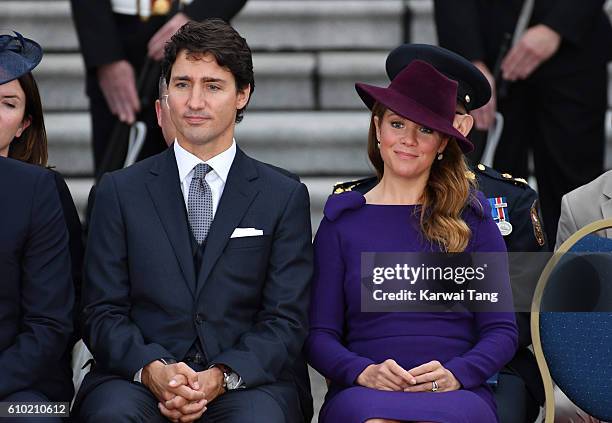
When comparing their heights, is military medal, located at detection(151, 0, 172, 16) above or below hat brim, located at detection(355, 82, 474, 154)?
above

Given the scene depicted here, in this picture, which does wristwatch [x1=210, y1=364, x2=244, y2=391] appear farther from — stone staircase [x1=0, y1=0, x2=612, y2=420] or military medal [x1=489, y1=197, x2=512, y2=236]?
stone staircase [x1=0, y1=0, x2=612, y2=420]

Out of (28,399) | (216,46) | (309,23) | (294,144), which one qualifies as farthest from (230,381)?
(309,23)

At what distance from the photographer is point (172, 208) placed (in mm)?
3783

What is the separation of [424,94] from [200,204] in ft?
2.21

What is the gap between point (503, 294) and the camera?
3832 mm

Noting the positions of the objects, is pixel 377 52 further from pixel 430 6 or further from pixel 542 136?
pixel 542 136

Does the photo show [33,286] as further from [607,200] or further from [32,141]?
[607,200]

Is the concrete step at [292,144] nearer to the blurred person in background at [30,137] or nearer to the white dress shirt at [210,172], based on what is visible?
the blurred person in background at [30,137]

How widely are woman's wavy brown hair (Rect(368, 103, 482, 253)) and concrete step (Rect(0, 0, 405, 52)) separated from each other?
3.04 m

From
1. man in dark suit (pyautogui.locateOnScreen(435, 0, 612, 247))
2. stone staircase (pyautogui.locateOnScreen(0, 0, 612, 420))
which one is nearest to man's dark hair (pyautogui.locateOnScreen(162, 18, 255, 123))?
man in dark suit (pyautogui.locateOnScreen(435, 0, 612, 247))

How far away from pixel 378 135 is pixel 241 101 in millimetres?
391

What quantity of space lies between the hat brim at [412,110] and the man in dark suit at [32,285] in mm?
901

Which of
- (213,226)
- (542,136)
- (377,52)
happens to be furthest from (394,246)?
(377,52)

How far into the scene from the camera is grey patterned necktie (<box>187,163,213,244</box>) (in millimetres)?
3799
